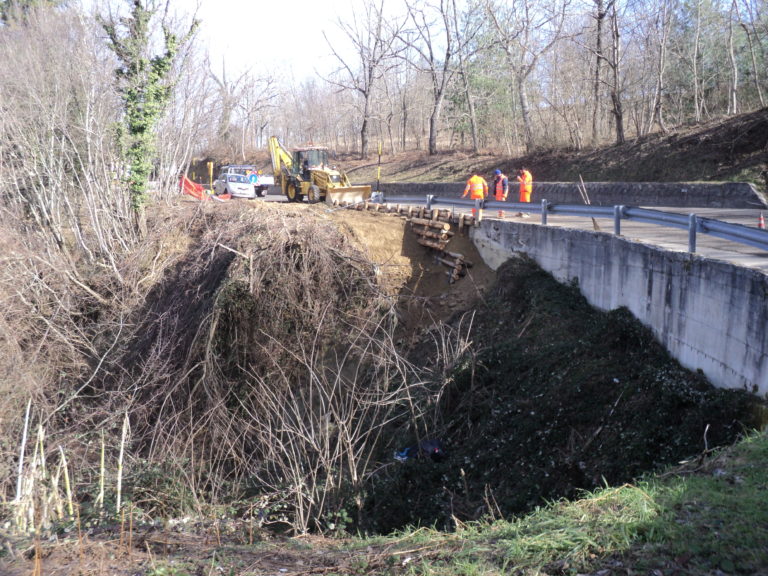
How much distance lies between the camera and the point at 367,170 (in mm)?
43562

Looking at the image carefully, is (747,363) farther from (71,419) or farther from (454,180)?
(454,180)

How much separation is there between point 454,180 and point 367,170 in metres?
10.5

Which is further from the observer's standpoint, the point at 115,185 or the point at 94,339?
the point at 115,185

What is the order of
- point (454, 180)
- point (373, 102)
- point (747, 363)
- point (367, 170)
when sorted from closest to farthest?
point (747, 363) < point (454, 180) < point (367, 170) < point (373, 102)

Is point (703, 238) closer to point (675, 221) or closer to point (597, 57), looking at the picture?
point (675, 221)

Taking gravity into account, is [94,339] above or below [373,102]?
below

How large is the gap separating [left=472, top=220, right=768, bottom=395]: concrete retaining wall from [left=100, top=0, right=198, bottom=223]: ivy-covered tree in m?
12.3

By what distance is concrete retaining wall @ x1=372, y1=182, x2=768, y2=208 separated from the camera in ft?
61.4

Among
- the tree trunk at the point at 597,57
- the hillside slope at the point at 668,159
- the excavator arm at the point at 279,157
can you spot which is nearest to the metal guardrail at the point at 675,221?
the hillside slope at the point at 668,159

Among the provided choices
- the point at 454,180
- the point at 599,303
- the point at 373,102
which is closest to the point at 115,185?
the point at 599,303

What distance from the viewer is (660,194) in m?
21.2

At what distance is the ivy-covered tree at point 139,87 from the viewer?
18.8 metres

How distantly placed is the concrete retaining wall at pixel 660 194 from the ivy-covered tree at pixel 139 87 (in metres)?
8.18

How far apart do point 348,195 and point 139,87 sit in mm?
7132
